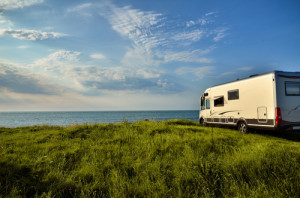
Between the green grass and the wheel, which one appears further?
the wheel

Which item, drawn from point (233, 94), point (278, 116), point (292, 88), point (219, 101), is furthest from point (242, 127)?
point (292, 88)

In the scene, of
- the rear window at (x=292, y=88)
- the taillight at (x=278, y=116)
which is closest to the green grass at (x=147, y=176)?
the taillight at (x=278, y=116)

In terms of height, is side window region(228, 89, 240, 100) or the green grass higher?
side window region(228, 89, 240, 100)

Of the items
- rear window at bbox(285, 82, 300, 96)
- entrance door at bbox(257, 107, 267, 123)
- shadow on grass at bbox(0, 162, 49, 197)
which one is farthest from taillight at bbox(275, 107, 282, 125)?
shadow on grass at bbox(0, 162, 49, 197)

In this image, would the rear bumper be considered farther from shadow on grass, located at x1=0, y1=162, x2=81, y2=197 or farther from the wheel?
shadow on grass, located at x1=0, y1=162, x2=81, y2=197

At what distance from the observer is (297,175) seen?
4.21 metres

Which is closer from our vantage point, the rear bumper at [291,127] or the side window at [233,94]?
the rear bumper at [291,127]

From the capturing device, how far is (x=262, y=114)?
10.6 m

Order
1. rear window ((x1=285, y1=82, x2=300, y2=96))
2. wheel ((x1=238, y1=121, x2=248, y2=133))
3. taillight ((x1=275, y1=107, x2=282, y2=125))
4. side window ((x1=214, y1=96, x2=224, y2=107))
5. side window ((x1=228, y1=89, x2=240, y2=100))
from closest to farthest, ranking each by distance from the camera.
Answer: taillight ((x1=275, y1=107, x2=282, y2=125)), rear window ((x1=285, y1=82, x2=300, y2=96)), wheel ((x1=238, y1=121, x2=248, y2=133)), side window ((x1=228, y1=89, x2=240, y2=100)), side window ((x1=214, y1=96, x2=224, y2=107))

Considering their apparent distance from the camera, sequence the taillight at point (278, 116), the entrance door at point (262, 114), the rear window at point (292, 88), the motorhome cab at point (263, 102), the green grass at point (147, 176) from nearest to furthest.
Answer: the green grass at point (147, 176) < the taillight at point (278, 116) < the motorhome cab at point (263, 102) < the rear window at point (292, 88) < the entrance door at point (262, 114)

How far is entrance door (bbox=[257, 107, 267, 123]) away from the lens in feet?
34.3

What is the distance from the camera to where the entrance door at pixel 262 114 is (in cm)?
1045

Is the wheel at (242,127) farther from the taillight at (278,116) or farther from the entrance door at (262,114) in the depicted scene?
the taillight at (278,116)

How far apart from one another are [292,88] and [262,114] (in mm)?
2057
